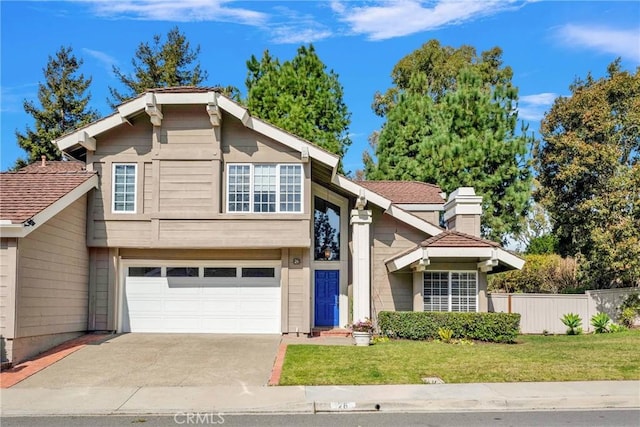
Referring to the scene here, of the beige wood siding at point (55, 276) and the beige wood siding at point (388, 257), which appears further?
the beige wood siding at point (388, 257)

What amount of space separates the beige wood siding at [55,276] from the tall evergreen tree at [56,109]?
1994 centimetres

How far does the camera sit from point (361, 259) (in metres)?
19.2

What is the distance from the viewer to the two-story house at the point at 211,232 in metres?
18.1

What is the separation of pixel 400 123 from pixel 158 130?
17.8 m

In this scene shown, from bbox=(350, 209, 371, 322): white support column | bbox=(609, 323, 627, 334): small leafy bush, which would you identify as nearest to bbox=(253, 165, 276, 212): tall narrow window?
bbox=(350, 209, 371, 322): white support column

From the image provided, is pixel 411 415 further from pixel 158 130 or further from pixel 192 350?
pixel 158 130

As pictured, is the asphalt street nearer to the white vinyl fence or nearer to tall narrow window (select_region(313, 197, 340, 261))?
tall narrow window (select_region(313, 197, 340, 261))

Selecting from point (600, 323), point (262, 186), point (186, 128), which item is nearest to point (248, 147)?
point (262, 186)

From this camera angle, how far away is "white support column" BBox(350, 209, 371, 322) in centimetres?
1895

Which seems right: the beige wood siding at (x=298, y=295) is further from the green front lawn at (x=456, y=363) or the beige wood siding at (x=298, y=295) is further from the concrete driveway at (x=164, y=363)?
the green front lawn at (x=456, y=363)

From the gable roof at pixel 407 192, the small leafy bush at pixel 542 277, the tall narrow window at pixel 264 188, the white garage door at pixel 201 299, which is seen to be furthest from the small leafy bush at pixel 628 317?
the tall narrow window at pixel 264 188

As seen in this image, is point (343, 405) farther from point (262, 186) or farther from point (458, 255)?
point (262, 186)

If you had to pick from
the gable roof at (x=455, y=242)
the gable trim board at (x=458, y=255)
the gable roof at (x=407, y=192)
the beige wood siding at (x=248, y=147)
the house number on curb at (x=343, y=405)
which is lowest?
the house number on curb at (x=343, y=405)

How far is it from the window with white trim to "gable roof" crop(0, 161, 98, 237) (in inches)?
400
